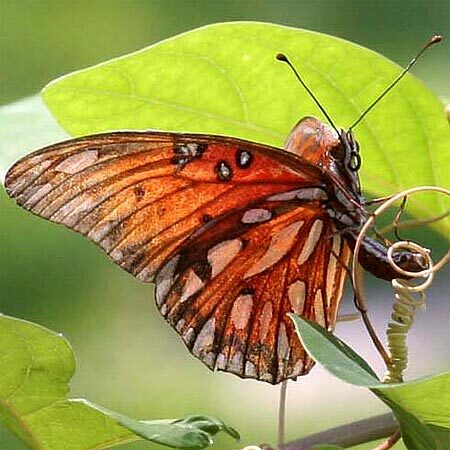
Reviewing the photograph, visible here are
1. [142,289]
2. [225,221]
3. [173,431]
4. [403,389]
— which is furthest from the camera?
[142,289]

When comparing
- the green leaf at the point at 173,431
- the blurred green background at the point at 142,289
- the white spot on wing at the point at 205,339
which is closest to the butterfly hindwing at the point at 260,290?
the white spot on wing at the point at 205,339

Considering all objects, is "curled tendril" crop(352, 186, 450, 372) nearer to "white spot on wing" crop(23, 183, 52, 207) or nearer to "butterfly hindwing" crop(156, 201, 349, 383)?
"butterfly hindwing" crop(156, 201, 349, 383)

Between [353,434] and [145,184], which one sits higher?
[145,184]

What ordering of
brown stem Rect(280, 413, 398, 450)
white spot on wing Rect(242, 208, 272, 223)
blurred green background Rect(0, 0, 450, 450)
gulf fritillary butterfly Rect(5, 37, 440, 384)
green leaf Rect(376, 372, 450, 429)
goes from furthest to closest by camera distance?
blurred green background Rect(0, 0, 450, 450)
white spot on wing Rect(242, 208, 272, 223)
gulf fritillary butterfly Rect(5, 37, 440, 384)
brown stem Rect(280, 413, 398, 450)
green leaf Rect(376, 372, 450, 429)

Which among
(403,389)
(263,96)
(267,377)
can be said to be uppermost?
(263,96)

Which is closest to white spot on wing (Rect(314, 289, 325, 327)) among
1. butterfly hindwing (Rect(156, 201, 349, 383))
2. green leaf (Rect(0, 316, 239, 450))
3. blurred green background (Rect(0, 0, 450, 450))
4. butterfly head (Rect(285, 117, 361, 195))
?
butterfly hindwing (Rect(156, 201, 349, 383))

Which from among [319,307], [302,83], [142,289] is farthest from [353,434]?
[142,289]

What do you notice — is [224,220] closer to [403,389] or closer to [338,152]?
[338,152]

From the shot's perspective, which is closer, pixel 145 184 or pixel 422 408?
pixel 422 408
